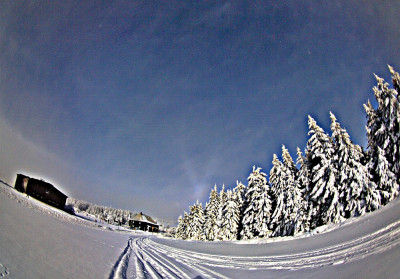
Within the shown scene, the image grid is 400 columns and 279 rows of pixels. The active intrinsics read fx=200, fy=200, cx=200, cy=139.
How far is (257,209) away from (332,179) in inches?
517

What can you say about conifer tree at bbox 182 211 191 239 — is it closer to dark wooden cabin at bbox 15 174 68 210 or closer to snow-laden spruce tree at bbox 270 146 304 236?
dark wooden cabin at bbox 15 174 68 210

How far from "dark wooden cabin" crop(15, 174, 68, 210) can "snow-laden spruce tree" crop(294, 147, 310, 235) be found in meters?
51.5

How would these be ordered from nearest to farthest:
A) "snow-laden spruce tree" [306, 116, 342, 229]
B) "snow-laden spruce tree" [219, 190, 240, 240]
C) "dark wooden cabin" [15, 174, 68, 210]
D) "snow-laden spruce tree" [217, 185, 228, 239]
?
"snow-laden spruce tree" [306, 116, 342, 229], "snow-laden spruce tree" [219, 190, 240, 240], "snow-laden spruce tree" [217, 185, 228, 239], "dark wooden cabin" [15, 174, 68, 210]

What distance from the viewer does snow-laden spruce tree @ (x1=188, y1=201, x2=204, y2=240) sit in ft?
181

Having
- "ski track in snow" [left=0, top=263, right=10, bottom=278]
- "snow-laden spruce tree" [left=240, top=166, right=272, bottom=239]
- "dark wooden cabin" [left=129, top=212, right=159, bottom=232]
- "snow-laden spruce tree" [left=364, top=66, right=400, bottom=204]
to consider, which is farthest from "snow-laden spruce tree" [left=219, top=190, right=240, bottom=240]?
"dark wooden cabin" [left=129, top=212, right=159, bottom=232]

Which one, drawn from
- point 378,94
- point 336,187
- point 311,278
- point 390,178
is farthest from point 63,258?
point 378,94

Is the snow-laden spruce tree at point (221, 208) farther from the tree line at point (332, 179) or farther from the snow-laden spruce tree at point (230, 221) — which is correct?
the tree line at point (332, 179)

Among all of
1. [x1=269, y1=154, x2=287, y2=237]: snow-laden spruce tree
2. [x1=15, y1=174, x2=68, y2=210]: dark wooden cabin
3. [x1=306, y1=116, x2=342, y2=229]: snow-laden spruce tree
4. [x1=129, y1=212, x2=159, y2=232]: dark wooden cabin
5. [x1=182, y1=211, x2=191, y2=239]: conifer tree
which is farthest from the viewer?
[x1=129, y1=212, x2=159, y2=232]: dark wooden cabin

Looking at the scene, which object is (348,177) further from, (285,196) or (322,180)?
(285,196)

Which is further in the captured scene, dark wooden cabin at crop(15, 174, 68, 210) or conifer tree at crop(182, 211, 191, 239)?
conifer tree at crop(182, 211, 191, 239)

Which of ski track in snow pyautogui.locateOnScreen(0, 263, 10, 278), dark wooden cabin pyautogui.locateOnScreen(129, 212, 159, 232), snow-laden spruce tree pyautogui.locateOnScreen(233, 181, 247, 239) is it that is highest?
snow-laden spruce tree pyautogui.locateOnScreen(233, 181, 247, 239)

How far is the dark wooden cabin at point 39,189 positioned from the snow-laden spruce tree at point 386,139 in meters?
59.6

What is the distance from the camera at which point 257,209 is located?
32.5 m

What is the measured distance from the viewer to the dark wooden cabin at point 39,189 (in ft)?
140
